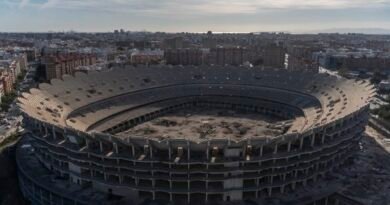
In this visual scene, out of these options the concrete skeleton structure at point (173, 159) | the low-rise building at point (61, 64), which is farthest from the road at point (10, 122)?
the low-rise building at point (61, 64)

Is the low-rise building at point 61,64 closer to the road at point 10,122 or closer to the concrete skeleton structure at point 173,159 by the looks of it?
the road at point 10,122

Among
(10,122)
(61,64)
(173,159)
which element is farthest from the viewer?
(61,64)

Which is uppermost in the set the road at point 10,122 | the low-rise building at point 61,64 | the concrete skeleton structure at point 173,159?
the low-rise building at point 61,64

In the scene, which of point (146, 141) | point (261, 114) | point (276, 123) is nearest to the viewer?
point (146, 141)

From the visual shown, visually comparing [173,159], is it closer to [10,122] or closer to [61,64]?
[10,122]

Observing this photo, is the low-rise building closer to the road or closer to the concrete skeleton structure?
the road

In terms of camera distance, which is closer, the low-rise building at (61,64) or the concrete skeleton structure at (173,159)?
the concrete skeleton structure at (173,159)

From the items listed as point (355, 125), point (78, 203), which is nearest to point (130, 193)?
point (78, 203)

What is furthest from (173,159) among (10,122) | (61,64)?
(61,64)

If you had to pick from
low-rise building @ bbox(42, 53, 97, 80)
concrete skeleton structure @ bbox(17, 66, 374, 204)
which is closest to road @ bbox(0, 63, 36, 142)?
concrete skeleton structure @ bbox(17, 66, 374, 204)

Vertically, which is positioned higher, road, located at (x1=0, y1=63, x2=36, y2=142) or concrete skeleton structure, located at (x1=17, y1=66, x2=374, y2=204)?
concrete skeleton structure, located at (x1=17, y1=66, x2=374, y2=204)

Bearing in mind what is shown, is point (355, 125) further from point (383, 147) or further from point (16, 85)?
point (16, 85)
